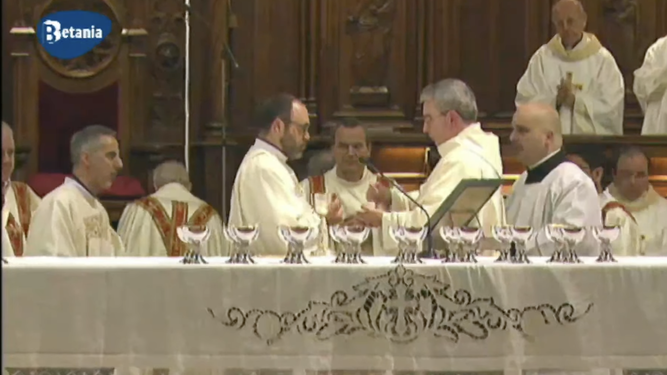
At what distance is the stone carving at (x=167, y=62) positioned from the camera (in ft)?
33.3

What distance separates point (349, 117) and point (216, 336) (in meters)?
5.73

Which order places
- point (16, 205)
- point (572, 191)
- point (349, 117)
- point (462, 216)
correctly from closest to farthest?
point (462, 216), point (572, 191), point (16, 205), point (349, 117)

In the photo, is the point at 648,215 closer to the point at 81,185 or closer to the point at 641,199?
the point at 641,199

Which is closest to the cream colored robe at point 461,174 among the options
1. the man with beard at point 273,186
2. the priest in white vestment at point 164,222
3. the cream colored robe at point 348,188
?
the man with beard at point 273,186

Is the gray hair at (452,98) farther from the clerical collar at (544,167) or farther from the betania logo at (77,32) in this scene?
the betania logo at (77,32)

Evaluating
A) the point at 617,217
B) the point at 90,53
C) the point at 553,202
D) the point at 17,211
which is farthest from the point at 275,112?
the point at 90,53

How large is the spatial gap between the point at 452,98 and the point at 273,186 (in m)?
0.96

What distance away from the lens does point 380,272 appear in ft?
14.5

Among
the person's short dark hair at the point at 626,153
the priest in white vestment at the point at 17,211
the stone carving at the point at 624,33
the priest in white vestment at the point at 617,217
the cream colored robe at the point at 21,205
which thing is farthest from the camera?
the stone carving at the point at 624,33

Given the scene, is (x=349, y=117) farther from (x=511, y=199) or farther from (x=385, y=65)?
(x=511, y=199)

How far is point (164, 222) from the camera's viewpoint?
7.69 m

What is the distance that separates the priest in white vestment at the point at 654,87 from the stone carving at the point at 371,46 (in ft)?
6.47

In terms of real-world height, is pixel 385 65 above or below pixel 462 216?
above

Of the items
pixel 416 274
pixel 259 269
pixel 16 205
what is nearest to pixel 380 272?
pixel 416 274
